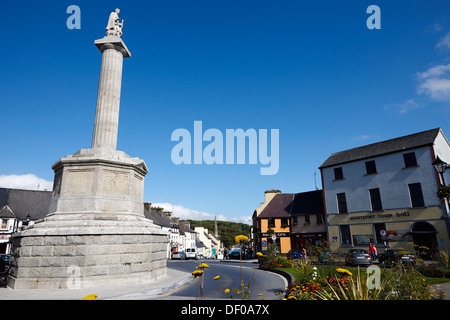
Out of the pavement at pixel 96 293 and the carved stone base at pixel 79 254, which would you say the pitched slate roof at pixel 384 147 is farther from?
the carved stone base at pixel 79 254

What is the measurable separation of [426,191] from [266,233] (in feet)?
71.3

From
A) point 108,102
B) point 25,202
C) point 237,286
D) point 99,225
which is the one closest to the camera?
point 99,225

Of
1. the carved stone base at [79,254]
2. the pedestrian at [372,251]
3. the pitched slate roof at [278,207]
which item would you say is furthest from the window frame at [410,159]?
the carved stone base at [79,254]

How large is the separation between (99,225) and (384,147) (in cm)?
3135

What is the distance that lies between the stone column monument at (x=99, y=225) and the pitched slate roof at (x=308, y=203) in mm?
29901

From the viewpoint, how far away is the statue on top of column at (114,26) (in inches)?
532

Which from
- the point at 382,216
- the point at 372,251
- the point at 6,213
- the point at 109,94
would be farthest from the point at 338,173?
the point at 6,213

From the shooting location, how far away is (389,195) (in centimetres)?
2778

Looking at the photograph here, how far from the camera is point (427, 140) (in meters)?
26.2

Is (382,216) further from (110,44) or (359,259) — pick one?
(110,44)

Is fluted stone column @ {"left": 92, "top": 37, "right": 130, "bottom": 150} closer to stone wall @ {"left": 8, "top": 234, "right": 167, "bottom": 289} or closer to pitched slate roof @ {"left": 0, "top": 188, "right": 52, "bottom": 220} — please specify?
stone wall @ {"left": 8, "top": 234, "right": 167, "bottom": 289}

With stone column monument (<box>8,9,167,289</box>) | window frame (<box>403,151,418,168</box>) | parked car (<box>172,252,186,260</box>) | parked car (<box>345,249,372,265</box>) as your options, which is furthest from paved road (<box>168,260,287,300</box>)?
parked car (<box>172,252,186,260</box>)

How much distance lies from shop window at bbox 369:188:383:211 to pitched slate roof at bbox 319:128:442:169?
4.06 meters
